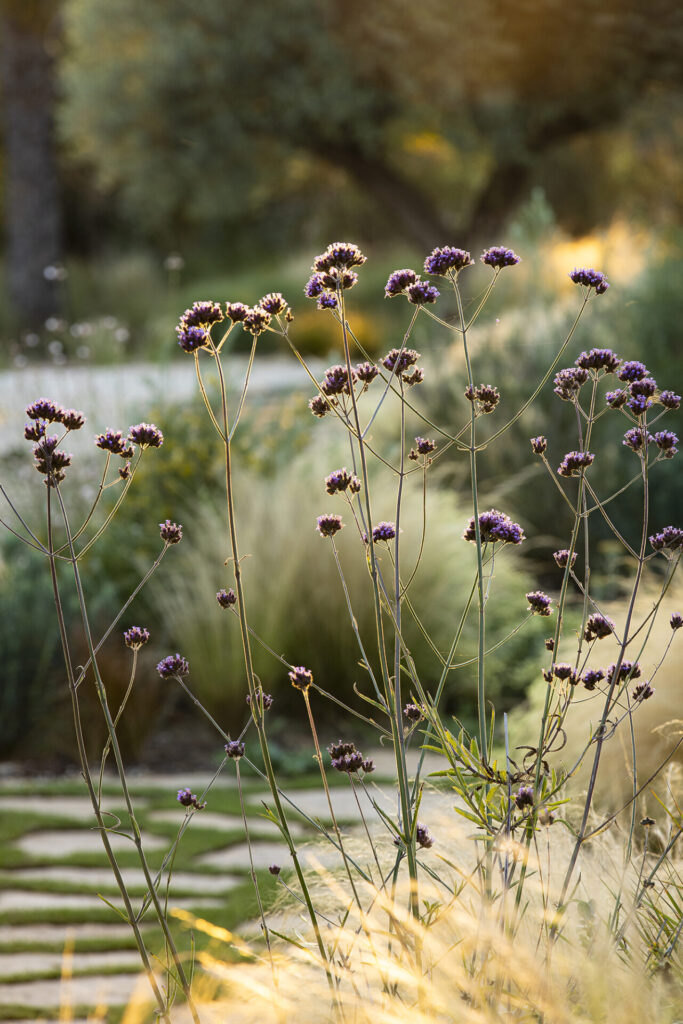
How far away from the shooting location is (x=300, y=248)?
2262 centimetres

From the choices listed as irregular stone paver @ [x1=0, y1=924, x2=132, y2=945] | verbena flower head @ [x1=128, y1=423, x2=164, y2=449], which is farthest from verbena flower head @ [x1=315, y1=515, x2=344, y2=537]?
irregular stone paver @ [x1=0, y1=924, x2=132, y2=945]

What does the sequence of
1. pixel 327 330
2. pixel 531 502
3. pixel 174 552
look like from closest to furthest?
pixel 174 552 → pixel 531 502 → pixel 327 330

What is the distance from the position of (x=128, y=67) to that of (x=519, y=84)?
5.18m

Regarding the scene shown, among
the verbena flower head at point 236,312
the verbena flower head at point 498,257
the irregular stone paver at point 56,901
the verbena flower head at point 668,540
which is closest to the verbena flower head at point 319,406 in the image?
the verbena flower head at point 236,312

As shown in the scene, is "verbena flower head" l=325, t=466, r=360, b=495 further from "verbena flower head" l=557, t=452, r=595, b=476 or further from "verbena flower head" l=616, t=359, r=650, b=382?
"verbena flower head" l=616, t=359, r=650, b=382

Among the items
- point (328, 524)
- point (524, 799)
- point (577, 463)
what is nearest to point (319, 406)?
point (328, 524)

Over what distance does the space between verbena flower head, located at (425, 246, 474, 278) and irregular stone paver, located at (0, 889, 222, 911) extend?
1984mm

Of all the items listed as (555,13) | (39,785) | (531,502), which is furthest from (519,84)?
(39,785)

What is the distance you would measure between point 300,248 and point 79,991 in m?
21.2

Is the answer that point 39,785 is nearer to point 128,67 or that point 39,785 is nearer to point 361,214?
point 128,67

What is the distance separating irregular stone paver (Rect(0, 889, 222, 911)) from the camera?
9.46 feet

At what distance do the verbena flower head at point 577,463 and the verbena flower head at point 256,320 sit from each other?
0.46 meters

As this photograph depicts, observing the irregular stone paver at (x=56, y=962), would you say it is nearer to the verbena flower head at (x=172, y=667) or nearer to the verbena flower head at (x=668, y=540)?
the verbena flower head at (x=172, y=667)

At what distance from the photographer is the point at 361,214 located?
22.3m
